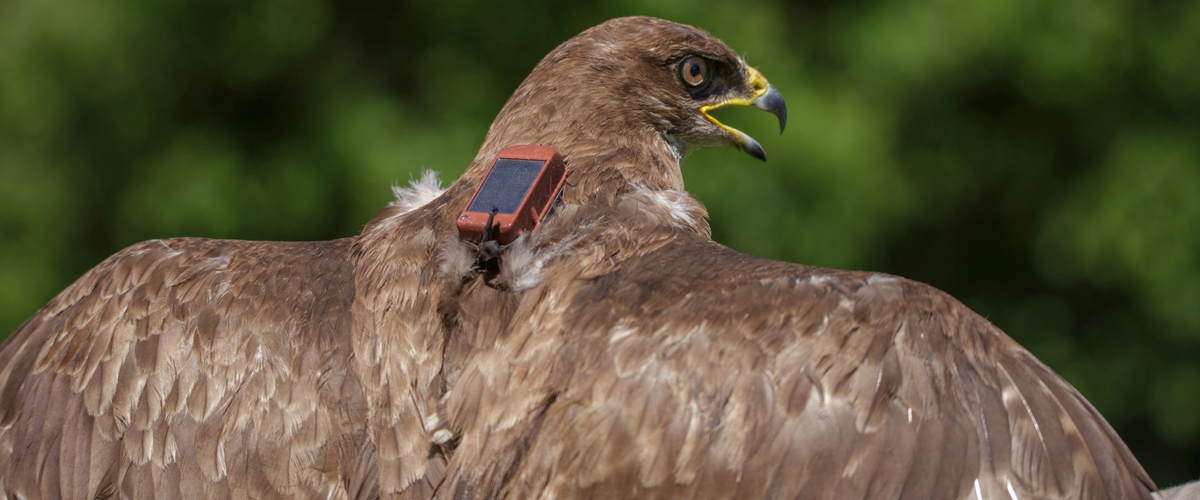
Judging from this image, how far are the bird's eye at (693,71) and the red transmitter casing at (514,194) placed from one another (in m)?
1.16

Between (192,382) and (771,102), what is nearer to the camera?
(192,382)

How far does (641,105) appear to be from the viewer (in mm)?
3051

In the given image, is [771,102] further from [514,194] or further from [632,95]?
[514,194]

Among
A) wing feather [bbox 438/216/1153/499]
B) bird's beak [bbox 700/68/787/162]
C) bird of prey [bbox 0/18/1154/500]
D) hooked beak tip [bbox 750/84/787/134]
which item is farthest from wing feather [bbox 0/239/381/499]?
hooked beak tip [bbox 750/84/787/134]

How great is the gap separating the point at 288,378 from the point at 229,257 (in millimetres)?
488

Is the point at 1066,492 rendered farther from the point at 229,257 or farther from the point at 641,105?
the point at 229,257

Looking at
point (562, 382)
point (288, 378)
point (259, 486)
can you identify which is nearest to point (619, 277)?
point (562, 382)

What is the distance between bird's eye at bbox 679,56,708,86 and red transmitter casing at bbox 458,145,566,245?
1163mm

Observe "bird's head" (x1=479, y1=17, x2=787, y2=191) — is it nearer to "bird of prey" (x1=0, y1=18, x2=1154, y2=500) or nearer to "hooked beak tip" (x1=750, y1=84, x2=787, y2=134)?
"hooked beak tip" (x1=750, y1=84, x2=787, y2=134)

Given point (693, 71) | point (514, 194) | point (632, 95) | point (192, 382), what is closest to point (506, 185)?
point (514, 194)

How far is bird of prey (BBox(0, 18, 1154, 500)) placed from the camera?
1766 millimetres

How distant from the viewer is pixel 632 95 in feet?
9.92

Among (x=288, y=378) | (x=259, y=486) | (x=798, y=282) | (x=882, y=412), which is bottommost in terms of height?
(x=259, y=486)

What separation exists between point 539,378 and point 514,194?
40 centimetres
